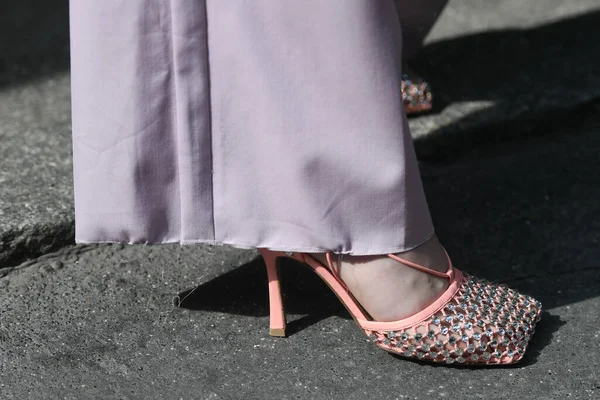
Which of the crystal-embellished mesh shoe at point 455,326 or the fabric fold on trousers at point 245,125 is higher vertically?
the fabric fold on trousers at point 245,125

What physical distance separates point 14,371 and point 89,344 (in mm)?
122

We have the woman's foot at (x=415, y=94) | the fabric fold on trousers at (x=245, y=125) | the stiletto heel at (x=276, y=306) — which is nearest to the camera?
the fabric fold on trousers at (x=245, y=125)

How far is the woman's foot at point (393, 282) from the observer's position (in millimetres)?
1162

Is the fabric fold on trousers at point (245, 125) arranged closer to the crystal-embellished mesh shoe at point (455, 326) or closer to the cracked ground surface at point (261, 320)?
the crystal-embellished mesh shoe at point (455, 326)

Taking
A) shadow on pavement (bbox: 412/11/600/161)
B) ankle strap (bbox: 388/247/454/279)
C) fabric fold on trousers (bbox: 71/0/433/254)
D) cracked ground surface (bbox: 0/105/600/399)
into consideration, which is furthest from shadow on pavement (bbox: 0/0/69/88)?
ankle strap (bbox: 388/247/454/279)

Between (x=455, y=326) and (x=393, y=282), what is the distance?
4.5 inches

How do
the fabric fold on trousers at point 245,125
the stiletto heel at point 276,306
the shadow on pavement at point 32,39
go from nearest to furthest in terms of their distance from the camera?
the fabric fold on trousers at point 245,125
the stiletto heel at point 276,306
the shadow on pavement at point 32,39

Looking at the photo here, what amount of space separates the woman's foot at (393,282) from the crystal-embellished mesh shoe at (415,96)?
72 centimetres

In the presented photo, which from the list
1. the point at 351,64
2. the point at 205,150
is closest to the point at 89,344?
the point at 205,150

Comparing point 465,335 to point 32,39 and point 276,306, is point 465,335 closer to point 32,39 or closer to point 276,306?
point 276,306

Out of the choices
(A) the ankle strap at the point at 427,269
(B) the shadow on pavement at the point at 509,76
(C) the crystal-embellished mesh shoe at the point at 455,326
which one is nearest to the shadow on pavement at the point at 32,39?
(B) the shadow on pavement at the point at 509,76

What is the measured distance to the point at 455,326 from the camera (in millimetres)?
1167

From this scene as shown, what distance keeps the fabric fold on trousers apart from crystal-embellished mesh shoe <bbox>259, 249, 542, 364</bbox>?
95 mm

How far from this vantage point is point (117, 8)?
1.08 metres
